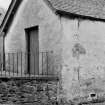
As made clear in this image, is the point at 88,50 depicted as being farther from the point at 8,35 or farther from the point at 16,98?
the point at 8,35

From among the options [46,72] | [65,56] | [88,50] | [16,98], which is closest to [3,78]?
[16,98]

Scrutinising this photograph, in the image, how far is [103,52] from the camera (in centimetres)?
919

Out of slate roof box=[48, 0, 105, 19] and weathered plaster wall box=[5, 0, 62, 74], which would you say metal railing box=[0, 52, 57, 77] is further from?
slate roof box=[48, 0, 105, 19]

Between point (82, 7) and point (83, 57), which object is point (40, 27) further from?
point (83, 57)

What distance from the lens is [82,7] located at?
888cm

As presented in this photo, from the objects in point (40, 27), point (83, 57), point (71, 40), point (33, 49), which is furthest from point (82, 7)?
point (33, 49)

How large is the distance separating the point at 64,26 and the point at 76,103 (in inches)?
122

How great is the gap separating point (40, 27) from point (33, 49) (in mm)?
1307

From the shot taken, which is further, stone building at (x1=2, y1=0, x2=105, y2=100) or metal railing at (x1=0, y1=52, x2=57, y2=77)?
metal railing at (x1=0, y1=52, x2=57, y2=77)

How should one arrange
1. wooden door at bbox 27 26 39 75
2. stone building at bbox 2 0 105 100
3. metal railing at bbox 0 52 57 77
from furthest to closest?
wooden door at bbox 27 26 39 75
metal railing at bbox 0 52 57 77
stone building at bbox 2 0 105 100

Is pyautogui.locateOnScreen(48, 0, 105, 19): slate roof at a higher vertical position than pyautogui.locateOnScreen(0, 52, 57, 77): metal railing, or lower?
higher

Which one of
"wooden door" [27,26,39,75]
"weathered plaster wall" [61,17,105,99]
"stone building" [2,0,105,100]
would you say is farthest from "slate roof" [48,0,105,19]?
"wooden door" [27,26,39,75]

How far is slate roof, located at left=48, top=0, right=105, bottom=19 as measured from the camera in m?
8.13

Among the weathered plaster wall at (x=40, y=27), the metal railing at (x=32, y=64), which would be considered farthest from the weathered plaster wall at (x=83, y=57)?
the metal railing at (x=32, y=64)
